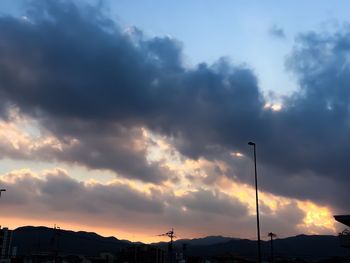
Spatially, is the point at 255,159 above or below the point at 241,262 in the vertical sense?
above

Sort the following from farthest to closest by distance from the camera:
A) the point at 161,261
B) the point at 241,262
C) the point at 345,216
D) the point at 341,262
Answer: the point at 161,261 → the point at 241,262 → the point at 341,262 → the point at 345,216

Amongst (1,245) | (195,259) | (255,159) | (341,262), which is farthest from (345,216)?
(1,245)

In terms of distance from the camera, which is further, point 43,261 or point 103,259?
point 103,259

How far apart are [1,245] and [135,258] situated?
45170 mm

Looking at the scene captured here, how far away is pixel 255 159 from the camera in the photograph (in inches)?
1928

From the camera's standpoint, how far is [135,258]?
152 meters

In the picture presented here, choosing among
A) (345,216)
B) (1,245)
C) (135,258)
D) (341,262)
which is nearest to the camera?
(345,216)

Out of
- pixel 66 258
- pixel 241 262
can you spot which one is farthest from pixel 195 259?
pixel 66 258

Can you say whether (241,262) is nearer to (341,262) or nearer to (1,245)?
(341,262)

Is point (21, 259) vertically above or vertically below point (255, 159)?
below

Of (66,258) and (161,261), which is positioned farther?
(161,261)

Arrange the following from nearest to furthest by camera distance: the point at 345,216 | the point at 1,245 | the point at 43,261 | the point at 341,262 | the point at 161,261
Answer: the point at 345,216 → the point at 341,262 → the point at 43,261 → the point at 1,245 → the point at 161,261

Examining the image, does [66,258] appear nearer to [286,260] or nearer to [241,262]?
[241,262]

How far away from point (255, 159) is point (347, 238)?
13.0 metres
